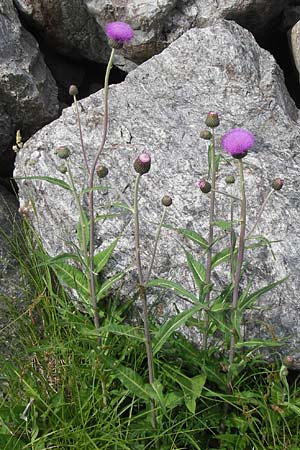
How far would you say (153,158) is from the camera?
13.5ft

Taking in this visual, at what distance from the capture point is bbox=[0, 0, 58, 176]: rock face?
4.71 m

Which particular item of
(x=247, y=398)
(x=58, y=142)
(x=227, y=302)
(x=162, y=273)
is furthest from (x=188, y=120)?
(x=247, y=398)

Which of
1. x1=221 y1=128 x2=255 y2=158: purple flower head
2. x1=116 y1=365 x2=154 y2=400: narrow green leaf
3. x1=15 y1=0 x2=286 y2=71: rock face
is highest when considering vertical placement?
x1=221 y1=128 x2=255 y2=158: purple flower head

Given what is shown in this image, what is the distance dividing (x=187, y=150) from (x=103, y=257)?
984mm

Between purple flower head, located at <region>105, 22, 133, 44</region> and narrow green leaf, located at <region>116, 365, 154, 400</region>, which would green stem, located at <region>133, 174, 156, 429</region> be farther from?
purple flower head, located at <region>105, 22, 133, 44</region>

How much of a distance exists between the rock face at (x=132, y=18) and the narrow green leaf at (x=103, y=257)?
6.76 feet

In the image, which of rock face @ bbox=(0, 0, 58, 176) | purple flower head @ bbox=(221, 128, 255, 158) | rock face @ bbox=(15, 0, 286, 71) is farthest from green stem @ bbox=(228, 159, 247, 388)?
rock face @ bbox=(15, 0, 286, 71)

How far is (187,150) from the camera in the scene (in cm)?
418

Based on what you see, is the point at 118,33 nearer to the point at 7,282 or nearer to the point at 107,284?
the point at 107,284

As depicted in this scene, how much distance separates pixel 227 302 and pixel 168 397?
1.69 ft

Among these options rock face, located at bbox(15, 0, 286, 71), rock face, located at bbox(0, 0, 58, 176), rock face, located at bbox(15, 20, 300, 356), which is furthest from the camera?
rock face, located at bbox(15, 0, 286, 71)

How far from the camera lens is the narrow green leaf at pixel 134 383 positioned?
307 centimetres

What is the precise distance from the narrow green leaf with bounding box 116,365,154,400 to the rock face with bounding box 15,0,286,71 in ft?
8.93

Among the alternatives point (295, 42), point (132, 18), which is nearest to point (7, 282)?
point (132, 18)
